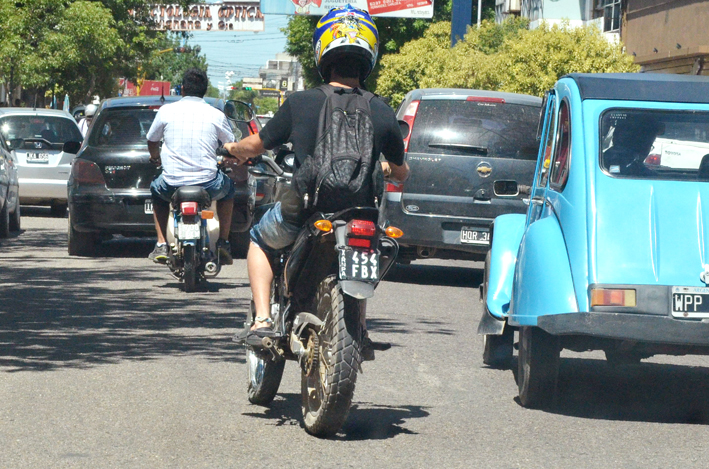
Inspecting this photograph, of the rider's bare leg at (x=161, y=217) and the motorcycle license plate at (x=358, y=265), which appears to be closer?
the motorcycle license plate at (x=358, y=265)

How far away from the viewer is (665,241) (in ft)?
20.6

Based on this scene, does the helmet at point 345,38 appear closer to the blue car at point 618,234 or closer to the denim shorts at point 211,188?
the blue car at point 618,234

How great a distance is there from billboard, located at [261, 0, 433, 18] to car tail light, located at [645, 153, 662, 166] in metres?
40.5

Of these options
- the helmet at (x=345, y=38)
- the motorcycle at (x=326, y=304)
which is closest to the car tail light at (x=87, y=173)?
the motorcycle at (x=326, y=304)

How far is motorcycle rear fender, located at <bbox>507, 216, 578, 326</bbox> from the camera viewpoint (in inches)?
248

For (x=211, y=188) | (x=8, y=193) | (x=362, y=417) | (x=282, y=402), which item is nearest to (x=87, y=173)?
(x=211, y=188)

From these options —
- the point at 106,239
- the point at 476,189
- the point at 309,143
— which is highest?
the point at 309,143

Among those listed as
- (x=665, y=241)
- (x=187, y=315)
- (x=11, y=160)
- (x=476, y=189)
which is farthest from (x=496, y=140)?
(x=11, y=160)

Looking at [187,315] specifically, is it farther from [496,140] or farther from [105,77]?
[105,77]

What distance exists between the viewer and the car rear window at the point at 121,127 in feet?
44.5

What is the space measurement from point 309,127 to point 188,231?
5111 mm

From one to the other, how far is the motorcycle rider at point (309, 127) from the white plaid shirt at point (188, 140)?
479 centimetres

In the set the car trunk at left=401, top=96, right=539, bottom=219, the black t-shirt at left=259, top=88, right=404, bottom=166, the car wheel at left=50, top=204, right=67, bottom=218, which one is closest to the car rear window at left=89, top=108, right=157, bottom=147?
the car trunk at left=401, top=96, right=539, bottom=219

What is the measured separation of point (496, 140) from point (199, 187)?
2.97 meters
